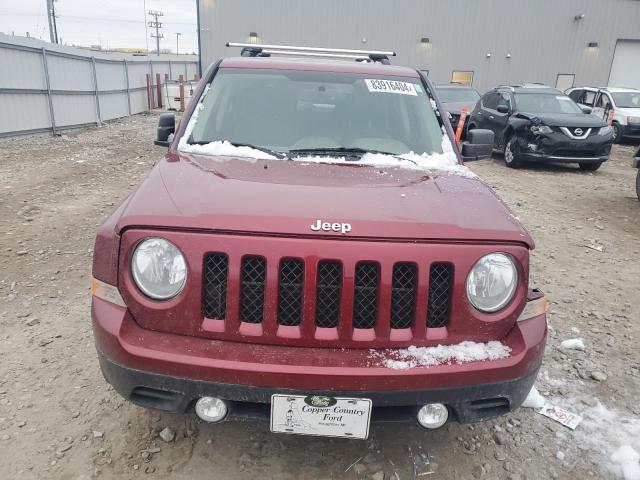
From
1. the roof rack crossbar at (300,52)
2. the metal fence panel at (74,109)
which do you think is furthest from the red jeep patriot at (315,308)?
the metal fence panel at (74,109)

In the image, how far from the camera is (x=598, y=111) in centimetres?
1574

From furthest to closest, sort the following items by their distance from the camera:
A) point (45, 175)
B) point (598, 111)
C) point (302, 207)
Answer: point (598, 111) < point (45, 175) < point (302, 207)

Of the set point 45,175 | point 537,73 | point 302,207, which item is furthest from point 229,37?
point 302,207

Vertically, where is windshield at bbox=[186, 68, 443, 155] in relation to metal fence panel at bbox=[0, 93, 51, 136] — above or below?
above

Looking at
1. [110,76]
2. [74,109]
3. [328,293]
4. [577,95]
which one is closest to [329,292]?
[328,293]

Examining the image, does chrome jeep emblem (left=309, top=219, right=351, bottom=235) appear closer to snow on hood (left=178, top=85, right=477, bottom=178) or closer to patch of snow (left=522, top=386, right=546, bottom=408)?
snow on hood (left=178, top=85, right=477, bottom=178)

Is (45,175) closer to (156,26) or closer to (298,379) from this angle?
(298,379)

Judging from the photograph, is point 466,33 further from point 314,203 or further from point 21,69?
point 314,203

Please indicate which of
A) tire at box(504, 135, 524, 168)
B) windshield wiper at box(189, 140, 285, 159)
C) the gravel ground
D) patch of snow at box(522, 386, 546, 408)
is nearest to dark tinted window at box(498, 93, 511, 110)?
tire at box(504, 135, 524, 168)

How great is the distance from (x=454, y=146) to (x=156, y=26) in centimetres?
7907

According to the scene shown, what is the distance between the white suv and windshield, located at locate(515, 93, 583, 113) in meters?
4.16

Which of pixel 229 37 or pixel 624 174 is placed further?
pixel 229 37

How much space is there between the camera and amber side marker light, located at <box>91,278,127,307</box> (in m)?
1.97

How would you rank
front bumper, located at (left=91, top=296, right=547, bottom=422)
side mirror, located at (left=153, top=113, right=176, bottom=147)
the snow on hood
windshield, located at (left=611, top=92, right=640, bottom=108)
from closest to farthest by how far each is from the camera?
front bumper, located at (left=91, top=296, right=547, bottom=422)
the snow on hood
side mirror, located at (left=153, top=113, right=176, bottom=147)
windshield, located at (left=611, top=92, right=640, bottom=108)
